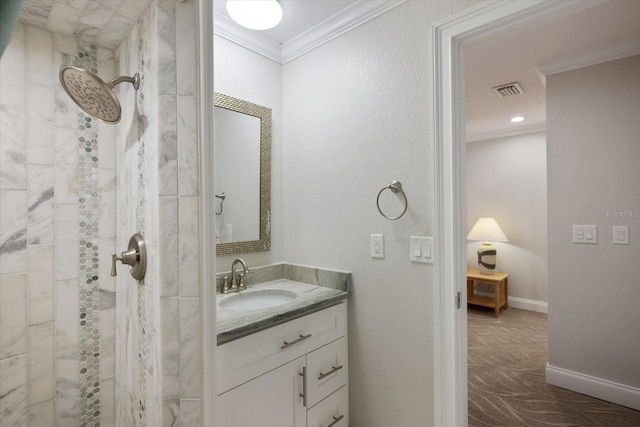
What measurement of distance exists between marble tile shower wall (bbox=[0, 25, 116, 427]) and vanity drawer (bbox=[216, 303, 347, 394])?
0.60 metres

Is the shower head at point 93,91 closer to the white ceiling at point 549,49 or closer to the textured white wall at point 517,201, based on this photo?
the white ceiling at point 549,49

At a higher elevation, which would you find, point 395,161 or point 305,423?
point 395,161

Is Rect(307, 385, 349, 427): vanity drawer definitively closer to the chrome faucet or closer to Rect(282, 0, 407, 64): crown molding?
the chrome faucet

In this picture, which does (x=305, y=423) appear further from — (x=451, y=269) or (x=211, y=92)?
(x=211, y=92)

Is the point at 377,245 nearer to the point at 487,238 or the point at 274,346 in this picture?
the point at 274,346

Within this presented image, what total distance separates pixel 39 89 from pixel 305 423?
1.80 meters

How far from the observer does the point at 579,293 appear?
225cm

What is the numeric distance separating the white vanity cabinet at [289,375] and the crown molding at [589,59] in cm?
229

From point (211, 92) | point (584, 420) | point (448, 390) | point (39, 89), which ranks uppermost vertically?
point (39, 89)

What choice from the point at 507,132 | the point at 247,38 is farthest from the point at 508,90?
the point at 247,38

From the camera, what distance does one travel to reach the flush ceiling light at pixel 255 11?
4.92 ft


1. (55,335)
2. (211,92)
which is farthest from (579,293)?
(55,335)

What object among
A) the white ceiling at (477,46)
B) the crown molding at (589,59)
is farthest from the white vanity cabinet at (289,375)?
the crown molding at (589,59)

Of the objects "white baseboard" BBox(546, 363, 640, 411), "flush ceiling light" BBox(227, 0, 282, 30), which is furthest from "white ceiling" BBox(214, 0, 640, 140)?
"white baseboard" BBox(546, 363, 640, 411)
